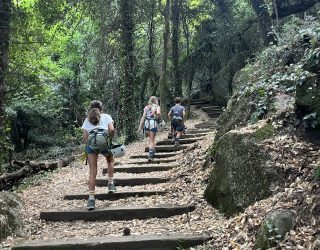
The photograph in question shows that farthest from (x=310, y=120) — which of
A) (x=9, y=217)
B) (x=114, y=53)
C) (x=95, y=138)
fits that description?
(x=114, y=53)

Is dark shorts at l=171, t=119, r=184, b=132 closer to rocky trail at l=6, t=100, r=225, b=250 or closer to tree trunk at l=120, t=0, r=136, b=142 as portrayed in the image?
rocky trail at l=6, t=100, r=225, b=250

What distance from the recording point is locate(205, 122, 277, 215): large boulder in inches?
209

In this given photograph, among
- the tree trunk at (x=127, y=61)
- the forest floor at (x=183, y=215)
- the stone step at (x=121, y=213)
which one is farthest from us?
the tree trunk at (x=127, y=61)

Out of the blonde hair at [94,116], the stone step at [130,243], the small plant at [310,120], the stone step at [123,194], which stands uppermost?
the blonde hair at [94,116]

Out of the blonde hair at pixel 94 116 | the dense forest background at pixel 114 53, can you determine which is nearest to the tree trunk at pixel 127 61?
the dense forest background at pixel 114 53

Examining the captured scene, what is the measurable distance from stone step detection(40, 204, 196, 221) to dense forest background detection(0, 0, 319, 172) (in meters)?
3.40

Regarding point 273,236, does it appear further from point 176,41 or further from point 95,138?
point 176,41

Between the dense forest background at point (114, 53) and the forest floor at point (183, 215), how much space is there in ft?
6.73

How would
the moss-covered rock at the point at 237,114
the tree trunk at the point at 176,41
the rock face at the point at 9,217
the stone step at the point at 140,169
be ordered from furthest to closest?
the tree trunk at the point at 176,41 < the stone step at the point at 140,169 < the moss-covered rock at the point at 237,114 < the rock face at the point at 9,217

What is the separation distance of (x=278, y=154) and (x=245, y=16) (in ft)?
63.4

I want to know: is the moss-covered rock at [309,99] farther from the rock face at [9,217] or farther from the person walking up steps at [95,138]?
the rock face at [9,217]

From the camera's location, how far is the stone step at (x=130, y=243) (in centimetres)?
493

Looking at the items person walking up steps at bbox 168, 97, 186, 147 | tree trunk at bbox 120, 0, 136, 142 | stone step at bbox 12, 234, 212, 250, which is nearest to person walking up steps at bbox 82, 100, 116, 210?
stone step at bbox 12, 234, 212, 250

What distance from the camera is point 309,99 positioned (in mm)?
5496
